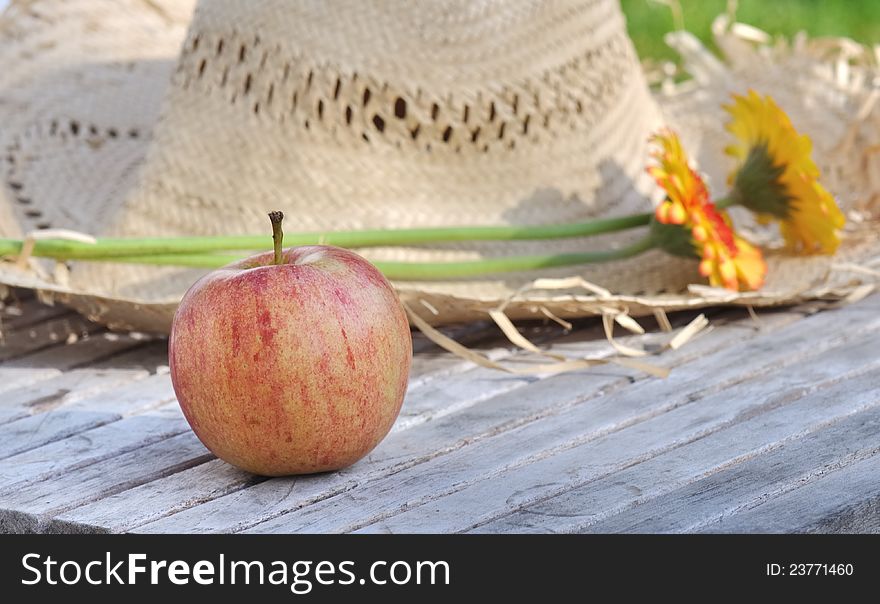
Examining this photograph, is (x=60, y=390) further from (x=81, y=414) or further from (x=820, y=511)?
(x=820, y=511)

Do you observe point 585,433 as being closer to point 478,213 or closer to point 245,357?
point 245,357

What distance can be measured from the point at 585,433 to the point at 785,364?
0.30 metres

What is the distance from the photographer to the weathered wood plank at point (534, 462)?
104 centimetres

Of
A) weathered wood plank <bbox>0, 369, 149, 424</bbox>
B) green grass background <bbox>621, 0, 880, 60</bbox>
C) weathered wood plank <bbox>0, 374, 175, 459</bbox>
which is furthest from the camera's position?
green grass background <bbox>621, 0, 880, 60</bbox>

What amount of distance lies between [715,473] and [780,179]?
625 mm

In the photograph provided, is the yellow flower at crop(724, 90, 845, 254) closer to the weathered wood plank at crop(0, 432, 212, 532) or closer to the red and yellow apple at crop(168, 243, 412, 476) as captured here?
the red and yellow apple at crop(168, 243, 412, 476)

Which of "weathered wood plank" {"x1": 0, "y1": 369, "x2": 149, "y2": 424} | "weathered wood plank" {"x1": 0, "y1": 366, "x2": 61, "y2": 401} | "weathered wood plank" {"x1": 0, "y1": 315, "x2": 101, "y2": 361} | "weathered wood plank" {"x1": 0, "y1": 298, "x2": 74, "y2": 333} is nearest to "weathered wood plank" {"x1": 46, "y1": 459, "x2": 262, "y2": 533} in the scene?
"weathered wood plank" {"x1": 0, "y1": 369, "x2": 149, "y2": 424}

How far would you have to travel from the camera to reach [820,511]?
0.99m

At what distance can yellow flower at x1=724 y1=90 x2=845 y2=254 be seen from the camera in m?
1.59

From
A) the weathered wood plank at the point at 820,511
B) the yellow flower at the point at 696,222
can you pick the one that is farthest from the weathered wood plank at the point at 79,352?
the weathered wood plank at the point at 820,511

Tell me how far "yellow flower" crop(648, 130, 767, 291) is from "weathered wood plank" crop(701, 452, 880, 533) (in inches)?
20.3

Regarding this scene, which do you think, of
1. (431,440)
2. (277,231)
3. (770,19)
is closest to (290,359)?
(277,231)

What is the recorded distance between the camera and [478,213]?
5.50ft
